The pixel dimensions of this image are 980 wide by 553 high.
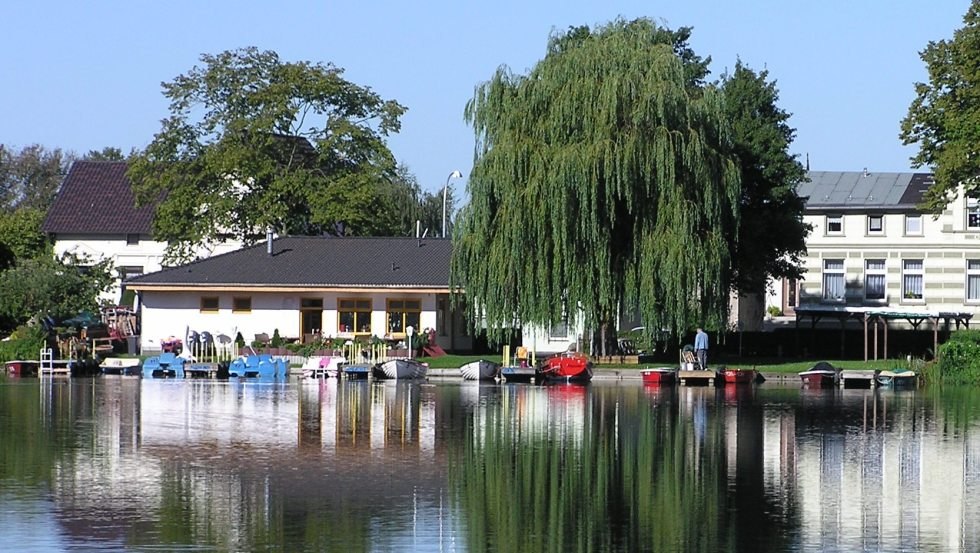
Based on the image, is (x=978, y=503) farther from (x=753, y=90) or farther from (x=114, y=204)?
(x=114, y=204)

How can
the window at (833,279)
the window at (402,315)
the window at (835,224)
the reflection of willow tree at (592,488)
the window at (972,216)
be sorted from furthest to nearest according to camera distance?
the window at (835,224)
the window at (833,279)
the window at (972,216)
the window at (402,315)
the reflection of willow tree at (592,488)

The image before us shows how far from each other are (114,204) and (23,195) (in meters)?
39.1

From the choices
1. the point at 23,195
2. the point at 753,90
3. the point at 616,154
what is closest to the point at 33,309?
the point at 616,154

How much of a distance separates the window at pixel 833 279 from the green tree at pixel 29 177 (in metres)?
69.7

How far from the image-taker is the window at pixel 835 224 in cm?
7344

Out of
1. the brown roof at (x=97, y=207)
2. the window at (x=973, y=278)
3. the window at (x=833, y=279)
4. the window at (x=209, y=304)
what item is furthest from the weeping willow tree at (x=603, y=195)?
the brown roof at (x=97, y=207)

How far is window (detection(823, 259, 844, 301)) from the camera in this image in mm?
73250

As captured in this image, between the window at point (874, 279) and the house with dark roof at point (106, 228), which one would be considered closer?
the window at point (874, 279)

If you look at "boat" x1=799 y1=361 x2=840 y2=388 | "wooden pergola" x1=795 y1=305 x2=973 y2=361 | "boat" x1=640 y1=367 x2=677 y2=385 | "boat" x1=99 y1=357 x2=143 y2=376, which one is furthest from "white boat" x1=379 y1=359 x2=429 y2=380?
"wooden pergola" x1=795 y1=305 x2=973 y2=361

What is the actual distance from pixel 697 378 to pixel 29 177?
289ft

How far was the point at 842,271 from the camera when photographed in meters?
73.2

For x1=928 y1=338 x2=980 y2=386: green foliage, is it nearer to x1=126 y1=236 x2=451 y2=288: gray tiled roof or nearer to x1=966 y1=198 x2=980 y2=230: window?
x1=126 y1=236 x2=451 y2=288: gray tiled roof

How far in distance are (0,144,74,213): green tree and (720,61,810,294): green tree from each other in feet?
253

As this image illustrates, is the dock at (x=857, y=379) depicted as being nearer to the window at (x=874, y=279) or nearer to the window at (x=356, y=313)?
the window at (x=356, y=313)
